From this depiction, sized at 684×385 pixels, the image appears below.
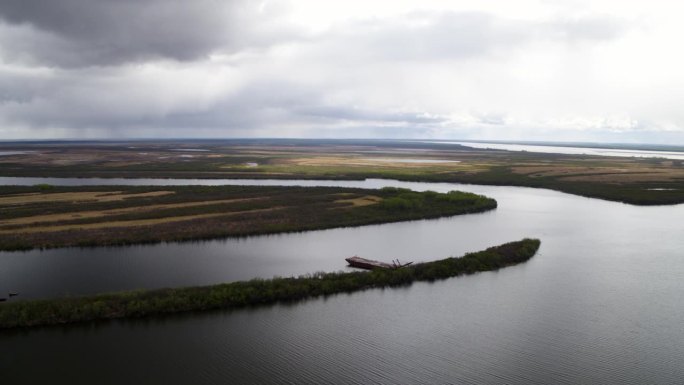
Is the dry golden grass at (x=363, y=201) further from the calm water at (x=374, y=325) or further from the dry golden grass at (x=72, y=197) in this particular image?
the dry golden grass at (x=72, y=197)

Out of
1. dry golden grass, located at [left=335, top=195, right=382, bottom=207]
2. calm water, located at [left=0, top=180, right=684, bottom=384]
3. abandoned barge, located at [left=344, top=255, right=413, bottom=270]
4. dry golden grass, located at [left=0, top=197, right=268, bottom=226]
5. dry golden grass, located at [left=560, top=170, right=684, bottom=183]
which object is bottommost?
calm water, located at [left=0, top=180, right=684, bottom=384]

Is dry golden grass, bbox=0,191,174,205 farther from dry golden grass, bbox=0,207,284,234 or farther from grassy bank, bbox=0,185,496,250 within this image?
dry golden grass, bbox=0,207,284,234

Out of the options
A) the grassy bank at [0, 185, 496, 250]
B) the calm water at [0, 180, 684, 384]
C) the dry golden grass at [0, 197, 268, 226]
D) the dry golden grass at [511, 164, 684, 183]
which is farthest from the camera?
the dry golden grass at [511, 164, 684, 183]

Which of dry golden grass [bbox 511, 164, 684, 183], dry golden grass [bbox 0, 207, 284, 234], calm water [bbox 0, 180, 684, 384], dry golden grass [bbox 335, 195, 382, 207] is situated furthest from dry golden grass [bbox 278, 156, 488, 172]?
calm water [bbox 0, 180, 684, 384]

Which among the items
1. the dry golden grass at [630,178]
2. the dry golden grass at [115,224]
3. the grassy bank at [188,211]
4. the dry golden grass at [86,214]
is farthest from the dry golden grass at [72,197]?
the dry golden grass at [630,178]

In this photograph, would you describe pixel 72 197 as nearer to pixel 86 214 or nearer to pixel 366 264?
pixel 86 214

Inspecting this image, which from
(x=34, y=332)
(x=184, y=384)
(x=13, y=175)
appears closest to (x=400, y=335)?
(x=184, y=384)

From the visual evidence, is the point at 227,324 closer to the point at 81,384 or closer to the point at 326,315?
the point at 326,315

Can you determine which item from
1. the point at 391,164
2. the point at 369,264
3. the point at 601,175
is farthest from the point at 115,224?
the point at 391,164
